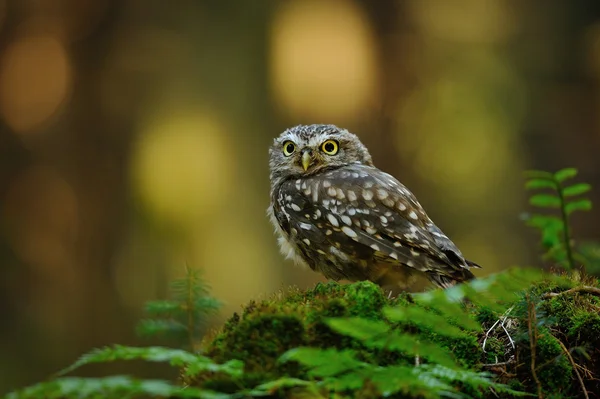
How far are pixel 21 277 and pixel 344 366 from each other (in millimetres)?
7980

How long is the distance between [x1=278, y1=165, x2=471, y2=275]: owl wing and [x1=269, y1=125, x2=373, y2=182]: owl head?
263 millimetres

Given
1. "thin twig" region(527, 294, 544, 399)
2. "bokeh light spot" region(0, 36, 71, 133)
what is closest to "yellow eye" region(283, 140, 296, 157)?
"thin twig" region(527, 294, 544, 399)

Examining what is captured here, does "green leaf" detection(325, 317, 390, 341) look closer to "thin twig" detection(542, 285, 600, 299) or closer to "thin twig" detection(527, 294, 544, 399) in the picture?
"thin twig" detection(527, 294, 544, 399)

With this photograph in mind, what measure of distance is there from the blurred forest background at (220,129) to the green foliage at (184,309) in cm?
549

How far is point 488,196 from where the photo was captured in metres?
9.23

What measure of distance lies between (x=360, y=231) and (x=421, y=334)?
1361mm

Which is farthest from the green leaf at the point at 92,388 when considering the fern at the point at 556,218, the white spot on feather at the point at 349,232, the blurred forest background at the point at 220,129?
the blurred forest background at the point at 220,129

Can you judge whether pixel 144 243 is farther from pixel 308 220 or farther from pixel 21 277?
pixel 308 220

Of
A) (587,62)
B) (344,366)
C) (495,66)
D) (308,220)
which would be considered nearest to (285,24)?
(495,66)

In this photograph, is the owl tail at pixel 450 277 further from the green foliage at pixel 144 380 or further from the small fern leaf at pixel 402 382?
the small fern leaf at pixel 402 382

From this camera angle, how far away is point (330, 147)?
4141 mm

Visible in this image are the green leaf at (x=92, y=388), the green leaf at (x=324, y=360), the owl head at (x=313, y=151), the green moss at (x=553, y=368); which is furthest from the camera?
the owl head at (x=313, y=151)

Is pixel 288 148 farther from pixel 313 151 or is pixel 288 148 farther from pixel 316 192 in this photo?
pixel 316 192

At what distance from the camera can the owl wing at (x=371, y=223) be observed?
3369 mm
